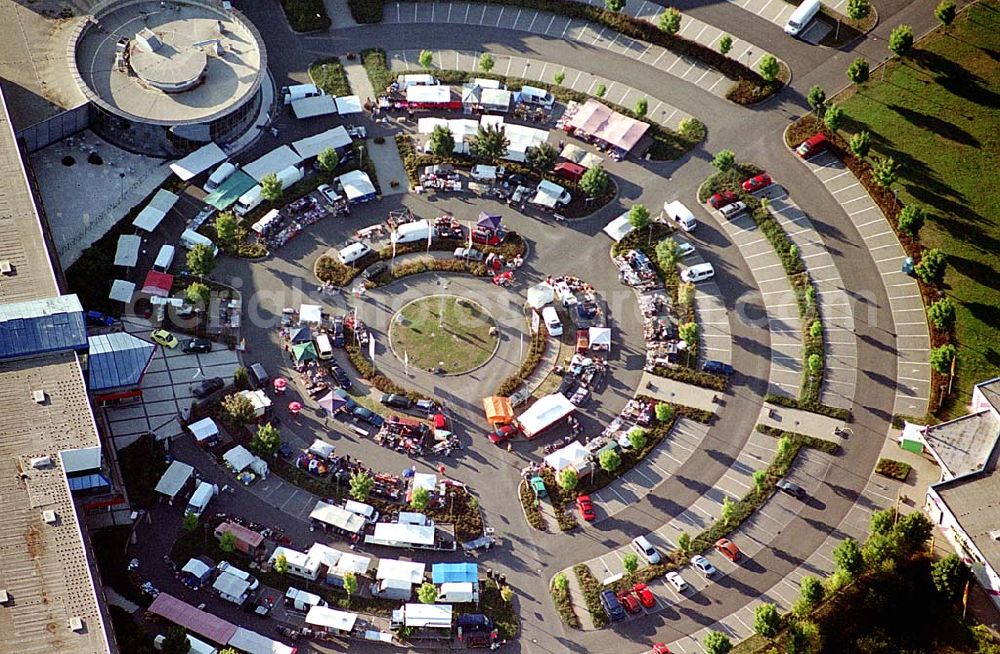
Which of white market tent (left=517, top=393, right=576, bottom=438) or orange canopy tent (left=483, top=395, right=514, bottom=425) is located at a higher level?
white market tent (left=517, top=393, right=576, bottom=438)

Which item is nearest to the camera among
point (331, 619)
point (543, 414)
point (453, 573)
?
point (331, 619)

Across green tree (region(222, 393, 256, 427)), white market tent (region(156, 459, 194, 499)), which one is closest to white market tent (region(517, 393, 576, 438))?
green tree (region(222, 393, 256, 427))

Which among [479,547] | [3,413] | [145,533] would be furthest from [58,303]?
[479,547]

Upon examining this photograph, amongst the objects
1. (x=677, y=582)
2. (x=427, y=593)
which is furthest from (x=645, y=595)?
(x=427, y=593)

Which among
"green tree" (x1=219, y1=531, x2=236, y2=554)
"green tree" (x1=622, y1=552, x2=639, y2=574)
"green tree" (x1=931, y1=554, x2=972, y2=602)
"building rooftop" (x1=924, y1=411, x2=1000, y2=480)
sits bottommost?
"green tree" (x1=219, y1=531, x2=236, y2=554)

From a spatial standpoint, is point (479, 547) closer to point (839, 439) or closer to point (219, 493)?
point (219, 493)

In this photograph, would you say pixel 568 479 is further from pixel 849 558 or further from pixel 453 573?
pixel 849 558

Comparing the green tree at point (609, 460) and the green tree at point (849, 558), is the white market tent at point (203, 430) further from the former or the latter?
the green tree at point (849, 558)

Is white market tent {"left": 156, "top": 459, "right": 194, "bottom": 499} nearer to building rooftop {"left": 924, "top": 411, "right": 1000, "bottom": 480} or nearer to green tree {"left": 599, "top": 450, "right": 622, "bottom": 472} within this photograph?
green tree {"left": 599, "top": 450, "right": 622, "bottom": 472}
